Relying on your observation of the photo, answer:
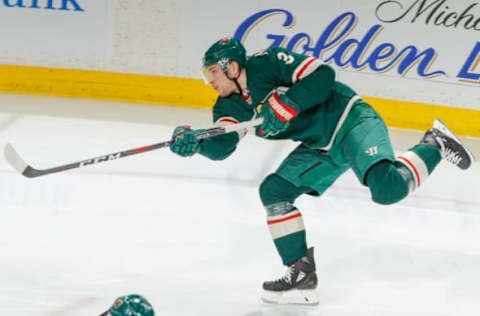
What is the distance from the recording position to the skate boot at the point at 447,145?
3.18 meters

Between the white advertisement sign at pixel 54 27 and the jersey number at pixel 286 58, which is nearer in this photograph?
the jersey number at pixel 286 58

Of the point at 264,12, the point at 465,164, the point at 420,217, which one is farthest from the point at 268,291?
the point at 264,12

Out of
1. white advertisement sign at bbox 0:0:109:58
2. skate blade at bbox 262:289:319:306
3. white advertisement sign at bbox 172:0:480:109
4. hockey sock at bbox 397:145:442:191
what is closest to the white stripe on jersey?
hockey sock at bbox 397:145:442:191

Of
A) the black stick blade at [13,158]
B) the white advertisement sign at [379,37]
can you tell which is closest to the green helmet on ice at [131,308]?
the black stick blade at [13,158]

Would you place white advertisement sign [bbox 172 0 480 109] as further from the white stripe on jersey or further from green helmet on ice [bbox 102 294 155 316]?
green helmet on ice [bbox 102 294 155 316]

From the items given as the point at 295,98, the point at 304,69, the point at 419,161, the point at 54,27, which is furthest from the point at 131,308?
the point at 54,27

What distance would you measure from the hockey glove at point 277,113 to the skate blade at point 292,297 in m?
0.61

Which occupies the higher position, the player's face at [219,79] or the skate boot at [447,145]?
the player's face at [219,79]

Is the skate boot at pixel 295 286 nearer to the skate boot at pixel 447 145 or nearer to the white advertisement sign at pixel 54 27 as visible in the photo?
the skate boot at pixel 447 145

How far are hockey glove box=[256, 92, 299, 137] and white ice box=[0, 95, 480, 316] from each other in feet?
2.16

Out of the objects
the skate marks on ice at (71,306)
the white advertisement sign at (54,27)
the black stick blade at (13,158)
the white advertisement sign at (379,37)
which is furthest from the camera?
the white advertisement sign at (54,27)

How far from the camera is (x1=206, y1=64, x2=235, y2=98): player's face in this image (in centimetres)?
283

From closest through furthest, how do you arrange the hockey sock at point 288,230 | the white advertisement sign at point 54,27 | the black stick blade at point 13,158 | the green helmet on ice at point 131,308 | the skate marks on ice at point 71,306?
the green helmet on ice at point 131,308 < the skate marks on ice at point 71,306 < the hockey sock at point 288,230 < the black stick blade at point 13,158 < the white advertisement sign at point 54,27

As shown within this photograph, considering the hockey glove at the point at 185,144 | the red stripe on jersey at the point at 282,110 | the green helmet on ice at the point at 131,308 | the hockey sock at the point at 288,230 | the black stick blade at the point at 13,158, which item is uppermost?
the green helmet on ice at the point at 131,308
